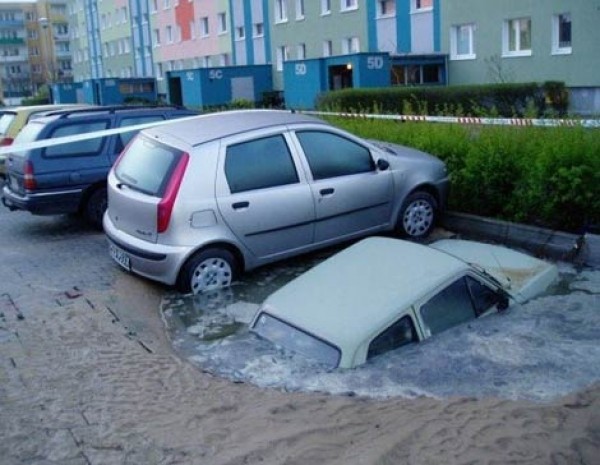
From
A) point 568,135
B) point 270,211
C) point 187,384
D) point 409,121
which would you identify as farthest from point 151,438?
point 409,121

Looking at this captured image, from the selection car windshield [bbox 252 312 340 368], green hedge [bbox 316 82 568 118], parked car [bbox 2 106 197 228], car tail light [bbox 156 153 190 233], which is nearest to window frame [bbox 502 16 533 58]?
green hedge [bbox 316 82 568 118]

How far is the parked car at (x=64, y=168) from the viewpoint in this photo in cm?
1044

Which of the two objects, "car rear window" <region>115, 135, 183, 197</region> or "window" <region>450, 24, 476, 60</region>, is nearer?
"car rear window" <region>115, 135, 183, 197</region>

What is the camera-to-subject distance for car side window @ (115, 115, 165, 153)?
1105 centimetres

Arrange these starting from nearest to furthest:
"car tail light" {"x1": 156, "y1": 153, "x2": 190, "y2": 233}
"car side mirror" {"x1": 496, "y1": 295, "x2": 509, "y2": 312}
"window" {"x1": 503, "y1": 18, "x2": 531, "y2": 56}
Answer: "car side mirror" {"x1": 496, "y1": 295, "x2": 509, "y2": 312}, "car tail light" {"x1": 156, "y1": 153, "x2": 190, "y2": 233}, "window" {"x1": 503, "y1": 18, "x2": 531, "y2": 56}

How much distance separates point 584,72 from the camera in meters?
24.7

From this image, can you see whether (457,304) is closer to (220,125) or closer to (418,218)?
(418,218)

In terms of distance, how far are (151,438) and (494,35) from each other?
26.1m

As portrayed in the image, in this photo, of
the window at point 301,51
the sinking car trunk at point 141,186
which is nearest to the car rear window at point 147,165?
the sinking car trunk at point 141,186

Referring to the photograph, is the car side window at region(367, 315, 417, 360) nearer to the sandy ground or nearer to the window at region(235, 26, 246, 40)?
the sandy ground

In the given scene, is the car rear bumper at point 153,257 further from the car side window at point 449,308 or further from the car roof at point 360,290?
the car side window at point 449,308

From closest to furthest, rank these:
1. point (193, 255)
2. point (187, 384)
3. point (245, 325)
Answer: point (187, 384), point (245, 325), point (193, 255)

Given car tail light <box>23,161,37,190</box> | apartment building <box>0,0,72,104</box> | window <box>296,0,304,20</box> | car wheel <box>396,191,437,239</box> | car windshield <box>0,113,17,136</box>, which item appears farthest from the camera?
apartment building <box>0,0,72,104</box>

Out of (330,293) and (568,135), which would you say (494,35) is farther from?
(330,293)
